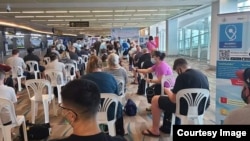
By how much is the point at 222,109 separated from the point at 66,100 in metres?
2.97

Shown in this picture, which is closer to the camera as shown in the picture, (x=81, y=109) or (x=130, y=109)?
(x=81, y=109)

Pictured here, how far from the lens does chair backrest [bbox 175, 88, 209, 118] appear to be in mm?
3484

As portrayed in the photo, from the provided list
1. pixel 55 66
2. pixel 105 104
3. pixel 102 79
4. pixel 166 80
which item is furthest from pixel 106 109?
pixel 55 66

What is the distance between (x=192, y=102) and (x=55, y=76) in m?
3.49

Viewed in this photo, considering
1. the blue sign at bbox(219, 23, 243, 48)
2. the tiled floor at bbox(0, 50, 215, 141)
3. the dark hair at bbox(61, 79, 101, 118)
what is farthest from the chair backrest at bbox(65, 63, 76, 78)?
the dark hair at bbox(61, 79, 101, 118)

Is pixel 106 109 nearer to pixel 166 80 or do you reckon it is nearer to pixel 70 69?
pixel 166 80

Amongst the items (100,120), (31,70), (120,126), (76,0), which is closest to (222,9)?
(76,0)

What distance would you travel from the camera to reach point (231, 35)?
368cm

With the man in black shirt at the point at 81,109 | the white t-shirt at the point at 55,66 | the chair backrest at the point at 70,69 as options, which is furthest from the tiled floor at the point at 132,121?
the man in black shirt at the point at 81,109

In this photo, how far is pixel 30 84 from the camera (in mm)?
4820

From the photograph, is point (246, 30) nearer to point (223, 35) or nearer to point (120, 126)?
point (223, 35)

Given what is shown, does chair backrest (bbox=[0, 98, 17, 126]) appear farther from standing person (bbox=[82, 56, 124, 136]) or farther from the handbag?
standing person (bbox=[82, 56, 124, 136])

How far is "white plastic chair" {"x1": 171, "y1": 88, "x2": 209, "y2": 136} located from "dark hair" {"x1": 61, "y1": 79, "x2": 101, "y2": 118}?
7.17ft

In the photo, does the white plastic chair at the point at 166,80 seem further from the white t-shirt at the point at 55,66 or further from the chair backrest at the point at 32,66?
the chair backrest at the point at 32,66
